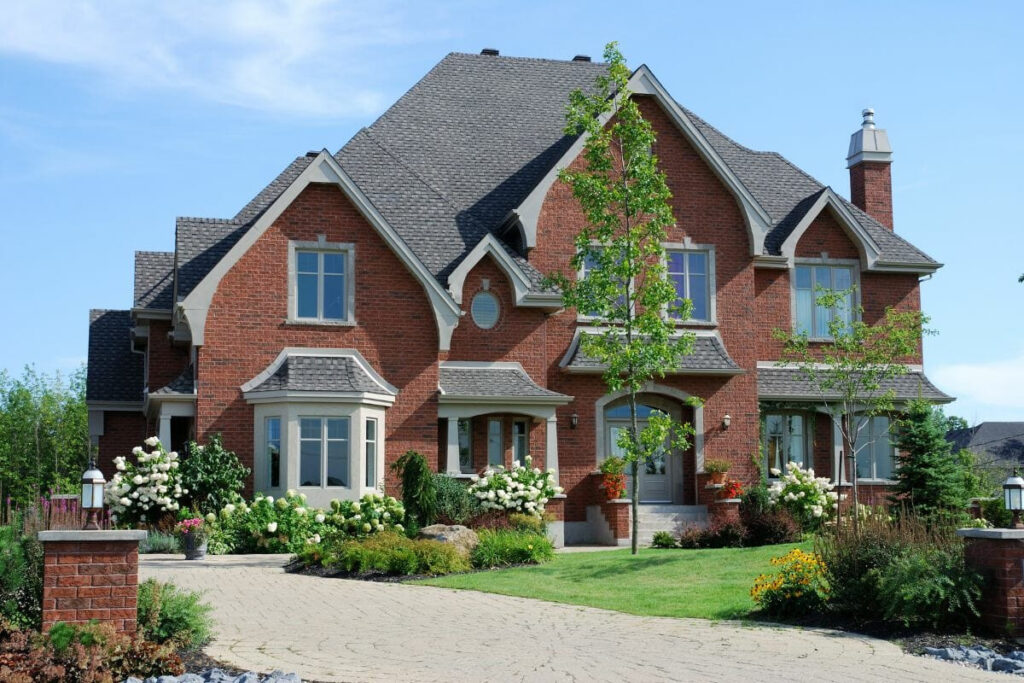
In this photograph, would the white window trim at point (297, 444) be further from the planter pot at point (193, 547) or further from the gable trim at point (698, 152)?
the gable trim at point (698, 152)

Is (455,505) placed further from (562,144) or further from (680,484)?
(562,144)

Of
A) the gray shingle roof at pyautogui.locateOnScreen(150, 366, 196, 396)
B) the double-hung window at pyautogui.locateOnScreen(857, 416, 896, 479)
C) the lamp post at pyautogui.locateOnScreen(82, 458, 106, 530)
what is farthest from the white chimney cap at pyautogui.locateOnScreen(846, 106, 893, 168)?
the lamp post at pyautogui.locateOnScreen(82, 458, 106, 530)

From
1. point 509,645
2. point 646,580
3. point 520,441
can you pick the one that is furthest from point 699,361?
point 509,645

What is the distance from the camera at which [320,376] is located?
24406 mm

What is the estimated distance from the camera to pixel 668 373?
27.6 meters

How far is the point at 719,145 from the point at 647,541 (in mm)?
11836

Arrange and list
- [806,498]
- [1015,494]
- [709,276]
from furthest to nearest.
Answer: [709,276]
[806,498]
[1015,494]

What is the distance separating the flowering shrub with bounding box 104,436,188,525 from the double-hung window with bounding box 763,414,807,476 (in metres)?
13.8

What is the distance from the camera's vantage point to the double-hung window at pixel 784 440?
96.0ft

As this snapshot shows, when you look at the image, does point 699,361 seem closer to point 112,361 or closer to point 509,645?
point 112,361

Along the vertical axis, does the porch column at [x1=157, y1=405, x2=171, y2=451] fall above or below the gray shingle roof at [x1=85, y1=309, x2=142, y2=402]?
below

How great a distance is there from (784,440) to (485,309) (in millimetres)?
8151

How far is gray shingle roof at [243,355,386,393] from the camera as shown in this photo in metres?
24.1

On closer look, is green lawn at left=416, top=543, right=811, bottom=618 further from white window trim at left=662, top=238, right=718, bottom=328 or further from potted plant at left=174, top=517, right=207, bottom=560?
white window trim at left=662, top=238, right=718, bottom=328
